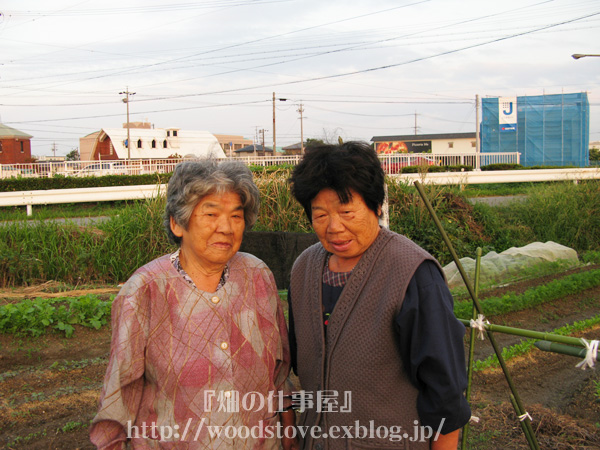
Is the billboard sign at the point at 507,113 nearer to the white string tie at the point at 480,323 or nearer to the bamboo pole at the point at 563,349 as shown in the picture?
the white string tie at the point at 480,323

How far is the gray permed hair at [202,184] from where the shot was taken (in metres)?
2.02

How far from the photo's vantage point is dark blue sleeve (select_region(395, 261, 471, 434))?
5.51 ft

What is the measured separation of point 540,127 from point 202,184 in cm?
3464

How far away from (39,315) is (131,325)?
12.0 ft

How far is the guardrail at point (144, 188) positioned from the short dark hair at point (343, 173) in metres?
6.73

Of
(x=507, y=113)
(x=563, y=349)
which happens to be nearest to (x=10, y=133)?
(x=507, y=113)

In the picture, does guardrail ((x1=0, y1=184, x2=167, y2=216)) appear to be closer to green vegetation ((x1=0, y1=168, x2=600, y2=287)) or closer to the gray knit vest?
green vegetation ((x1=0, y1=168, x2=600, y2=287))

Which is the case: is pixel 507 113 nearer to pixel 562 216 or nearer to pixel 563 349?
pixel 562 216

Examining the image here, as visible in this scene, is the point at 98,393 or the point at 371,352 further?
the point at 98,393

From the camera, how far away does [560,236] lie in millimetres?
9688

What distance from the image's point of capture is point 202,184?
2010 mm

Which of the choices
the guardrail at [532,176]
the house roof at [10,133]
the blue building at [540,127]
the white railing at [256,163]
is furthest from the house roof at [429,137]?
the guardrail at [532,176]

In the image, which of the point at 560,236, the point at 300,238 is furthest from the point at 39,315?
the point at 560,236

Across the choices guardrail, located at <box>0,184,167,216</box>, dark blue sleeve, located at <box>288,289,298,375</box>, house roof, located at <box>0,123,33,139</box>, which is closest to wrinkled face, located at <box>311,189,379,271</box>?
dark blue sleeve, located at <box>288,289,298,375</box>
